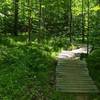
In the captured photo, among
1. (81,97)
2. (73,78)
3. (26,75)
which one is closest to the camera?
(81,97)

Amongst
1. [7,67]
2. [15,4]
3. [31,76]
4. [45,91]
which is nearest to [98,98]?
[45,91]

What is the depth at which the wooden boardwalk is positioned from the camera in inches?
481

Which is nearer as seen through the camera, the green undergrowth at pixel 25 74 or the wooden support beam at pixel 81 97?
the wooden support beam at pixel 81 97

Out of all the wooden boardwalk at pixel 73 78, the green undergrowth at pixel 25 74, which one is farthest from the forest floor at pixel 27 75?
the wooden boardwalk at pixel 73 78

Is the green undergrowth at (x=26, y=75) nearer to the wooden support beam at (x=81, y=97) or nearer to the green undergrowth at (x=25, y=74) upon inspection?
the green undergrowth at (x=25, y=74)

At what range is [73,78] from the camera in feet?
45.6

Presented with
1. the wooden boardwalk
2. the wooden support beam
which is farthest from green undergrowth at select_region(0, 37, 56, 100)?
the wooden support beam

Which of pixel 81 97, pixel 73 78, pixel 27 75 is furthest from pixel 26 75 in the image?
pixel 81 97

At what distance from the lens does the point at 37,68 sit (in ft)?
49.2

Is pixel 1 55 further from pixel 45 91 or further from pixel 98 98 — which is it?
pixel 98 98

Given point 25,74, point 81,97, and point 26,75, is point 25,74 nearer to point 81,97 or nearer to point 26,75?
point 26,75

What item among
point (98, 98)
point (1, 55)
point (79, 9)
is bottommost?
point (98, 98)

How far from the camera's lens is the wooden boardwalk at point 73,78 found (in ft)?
40.1

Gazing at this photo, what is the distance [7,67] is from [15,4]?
1616 cm
